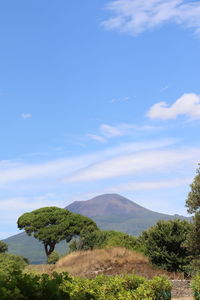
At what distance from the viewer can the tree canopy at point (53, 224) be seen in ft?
210

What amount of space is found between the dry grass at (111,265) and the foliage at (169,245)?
1027 millimetres

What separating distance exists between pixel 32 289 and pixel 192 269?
20.6 m

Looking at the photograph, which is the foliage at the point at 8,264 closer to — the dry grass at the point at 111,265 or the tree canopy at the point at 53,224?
the dry grass at the point at 111,265

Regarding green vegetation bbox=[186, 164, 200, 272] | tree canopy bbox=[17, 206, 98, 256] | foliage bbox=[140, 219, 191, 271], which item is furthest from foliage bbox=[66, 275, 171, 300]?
tree canopy bbox=[17, 206, 98, 256]

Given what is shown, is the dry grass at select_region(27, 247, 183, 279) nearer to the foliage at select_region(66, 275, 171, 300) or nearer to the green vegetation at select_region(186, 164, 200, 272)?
the green vegetation at select_region(186, 164, 200, 272)

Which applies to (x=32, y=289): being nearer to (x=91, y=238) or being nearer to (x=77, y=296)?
(x=77, y=296)

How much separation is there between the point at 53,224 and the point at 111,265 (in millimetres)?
40976

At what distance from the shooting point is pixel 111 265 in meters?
26.3

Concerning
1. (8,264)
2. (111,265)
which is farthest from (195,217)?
(8,264)

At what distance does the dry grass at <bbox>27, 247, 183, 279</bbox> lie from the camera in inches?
1000

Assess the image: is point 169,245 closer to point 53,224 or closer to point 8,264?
point 8,264

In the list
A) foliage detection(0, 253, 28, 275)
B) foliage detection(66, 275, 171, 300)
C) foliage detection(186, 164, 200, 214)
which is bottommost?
foliage detection(66, 275, 171, 300)

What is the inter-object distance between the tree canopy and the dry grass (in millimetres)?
35572

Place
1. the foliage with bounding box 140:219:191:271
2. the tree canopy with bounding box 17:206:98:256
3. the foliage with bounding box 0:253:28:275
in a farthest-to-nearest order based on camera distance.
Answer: the tree canopy with bounding box 17:206:98:256
the foliage with bounding box 140:219:191:271
the foliage with bounding box 0:253:28:275
